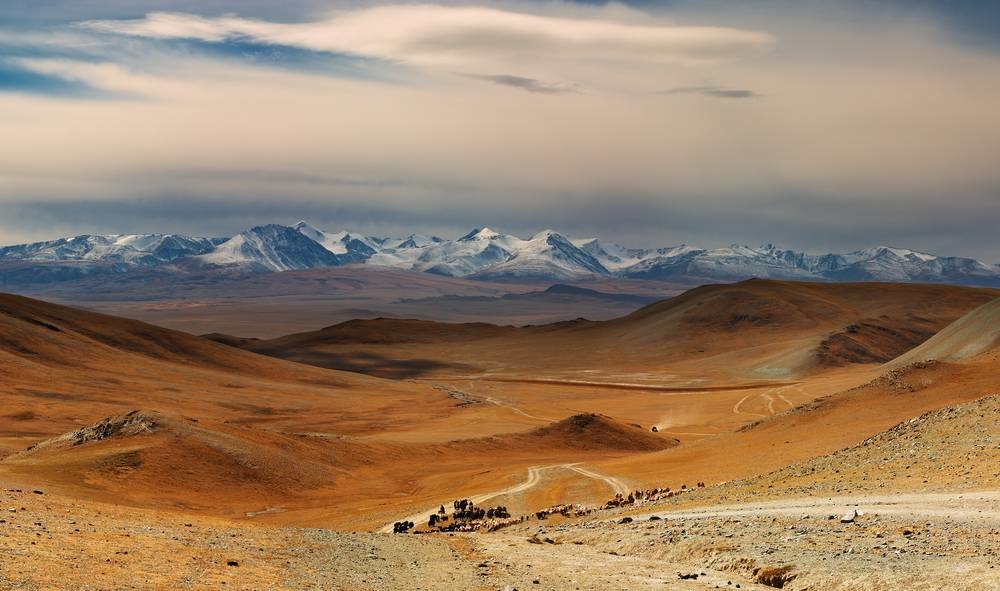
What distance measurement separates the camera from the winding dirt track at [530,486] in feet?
134

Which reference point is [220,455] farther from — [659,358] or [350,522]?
[659,358]

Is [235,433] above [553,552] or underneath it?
underneath

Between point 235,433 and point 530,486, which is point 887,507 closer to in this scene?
point 530,486

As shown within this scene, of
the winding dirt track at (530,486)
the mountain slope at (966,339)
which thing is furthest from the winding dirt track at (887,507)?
the mountain slope at (966,339)

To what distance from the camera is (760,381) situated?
14600cm

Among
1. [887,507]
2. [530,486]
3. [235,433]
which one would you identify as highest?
[887,507]

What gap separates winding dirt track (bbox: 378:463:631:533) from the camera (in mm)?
40847

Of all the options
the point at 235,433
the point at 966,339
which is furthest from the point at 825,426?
the point at 966,339

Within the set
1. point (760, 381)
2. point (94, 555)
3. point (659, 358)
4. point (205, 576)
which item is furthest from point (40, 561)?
point (659, 358)

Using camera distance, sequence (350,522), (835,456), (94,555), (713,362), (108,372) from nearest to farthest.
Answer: (94,555) → (835,456) → (350,522) → (108,372) → (713,362)

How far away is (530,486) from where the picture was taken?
48500mm

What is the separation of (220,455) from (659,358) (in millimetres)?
147619

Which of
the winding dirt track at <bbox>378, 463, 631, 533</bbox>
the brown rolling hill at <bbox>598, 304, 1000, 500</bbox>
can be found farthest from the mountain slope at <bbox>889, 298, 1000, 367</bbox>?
the winding dirt track at <bbox>378, 463, 631, 533</bbox>

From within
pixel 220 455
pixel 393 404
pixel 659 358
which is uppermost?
pixel 220 455
